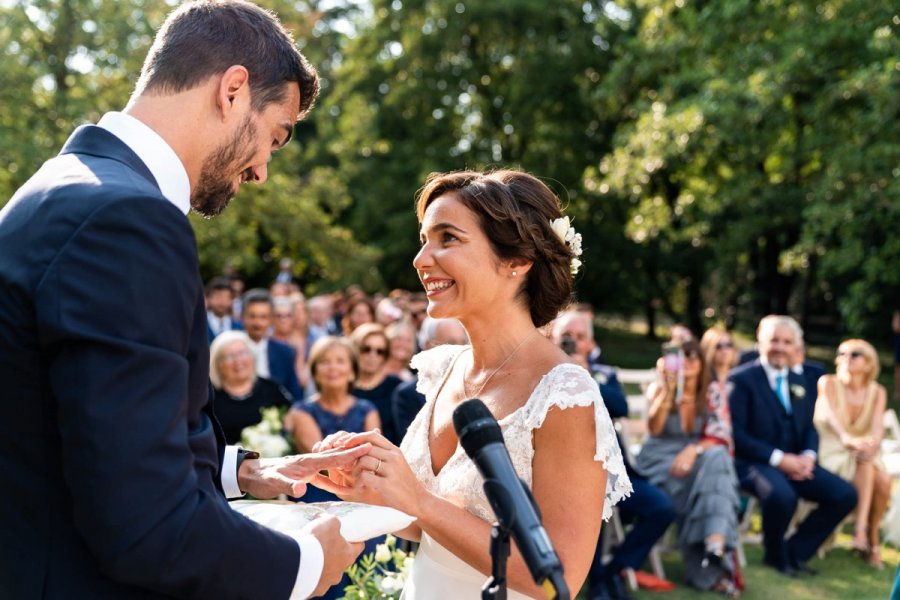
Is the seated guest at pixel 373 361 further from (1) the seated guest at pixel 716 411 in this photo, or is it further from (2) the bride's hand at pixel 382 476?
(2) the bride's hand at pixel 382 476

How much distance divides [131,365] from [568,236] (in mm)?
1846

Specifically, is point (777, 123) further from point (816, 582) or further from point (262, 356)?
point (262, 356)

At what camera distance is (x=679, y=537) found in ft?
23.3

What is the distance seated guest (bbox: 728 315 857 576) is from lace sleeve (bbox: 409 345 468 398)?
16.1ft

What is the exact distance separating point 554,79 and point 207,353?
918 inches

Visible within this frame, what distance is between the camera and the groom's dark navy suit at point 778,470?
7391 mm

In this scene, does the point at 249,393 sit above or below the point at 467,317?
below

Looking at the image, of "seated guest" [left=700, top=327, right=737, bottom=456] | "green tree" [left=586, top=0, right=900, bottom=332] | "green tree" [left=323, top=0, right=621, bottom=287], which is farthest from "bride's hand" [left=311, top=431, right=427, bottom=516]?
"green tree" [left=323, top=0, right=621, bottom=287]

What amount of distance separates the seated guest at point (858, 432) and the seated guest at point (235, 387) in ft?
16.4

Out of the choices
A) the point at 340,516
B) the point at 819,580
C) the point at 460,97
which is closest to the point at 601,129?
the point at 460,97

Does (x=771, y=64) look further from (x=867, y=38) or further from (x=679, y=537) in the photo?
(x=679, y=537)

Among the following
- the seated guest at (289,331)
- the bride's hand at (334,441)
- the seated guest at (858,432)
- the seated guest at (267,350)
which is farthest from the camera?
the seated guest at (289,331)

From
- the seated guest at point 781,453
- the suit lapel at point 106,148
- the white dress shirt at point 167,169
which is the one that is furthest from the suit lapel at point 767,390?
the suit lapel at point 106,148

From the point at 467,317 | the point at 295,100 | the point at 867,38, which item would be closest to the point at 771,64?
the point at 867,38
